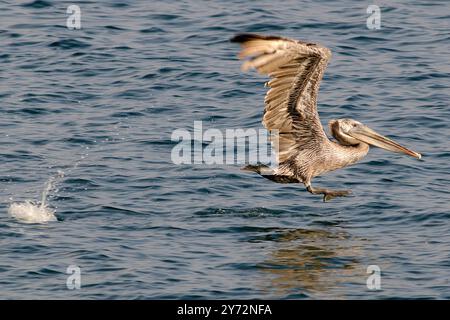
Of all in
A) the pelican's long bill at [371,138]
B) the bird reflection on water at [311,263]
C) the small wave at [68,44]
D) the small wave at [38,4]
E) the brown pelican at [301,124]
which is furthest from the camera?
the small wave at [38,4]

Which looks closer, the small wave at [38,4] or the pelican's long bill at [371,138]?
the pelican's long bill at [371,138]

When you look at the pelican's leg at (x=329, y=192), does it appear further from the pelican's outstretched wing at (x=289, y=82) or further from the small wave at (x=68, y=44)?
the small wave at (x=68, y=44)

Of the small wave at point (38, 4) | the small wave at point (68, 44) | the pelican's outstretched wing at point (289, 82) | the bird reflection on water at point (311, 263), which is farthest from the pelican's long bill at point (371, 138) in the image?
the small wave at point (38, 4)

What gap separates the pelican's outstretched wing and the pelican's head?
52cm

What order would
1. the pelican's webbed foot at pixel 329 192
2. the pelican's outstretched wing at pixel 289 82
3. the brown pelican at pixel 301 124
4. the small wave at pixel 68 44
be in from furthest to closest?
1. the small wave at pixel 68 44
2. the pelican's webbed foot at pixel 329 192
3. the brown pelican at pixel 301 124
4. the pelican's outstretched wing at pixel 289 82

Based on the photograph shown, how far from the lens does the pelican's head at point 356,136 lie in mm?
14602

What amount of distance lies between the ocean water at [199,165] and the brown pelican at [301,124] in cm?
69

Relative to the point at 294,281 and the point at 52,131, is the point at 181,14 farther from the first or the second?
the point at 294,281

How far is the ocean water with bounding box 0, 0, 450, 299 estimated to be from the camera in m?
12.7

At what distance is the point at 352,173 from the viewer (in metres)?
16.6

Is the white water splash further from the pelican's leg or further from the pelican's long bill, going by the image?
the pelican's long bill

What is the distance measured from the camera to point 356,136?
14.6 metres
